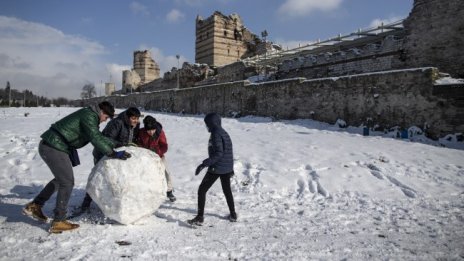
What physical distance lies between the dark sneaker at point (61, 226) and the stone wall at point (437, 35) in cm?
1405

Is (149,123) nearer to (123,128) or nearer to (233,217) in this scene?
(123,128)

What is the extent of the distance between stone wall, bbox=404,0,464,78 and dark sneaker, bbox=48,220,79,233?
553 inches

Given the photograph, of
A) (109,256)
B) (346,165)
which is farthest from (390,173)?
(109,256)

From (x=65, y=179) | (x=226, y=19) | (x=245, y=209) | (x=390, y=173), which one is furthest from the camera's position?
(x=226, y=19)

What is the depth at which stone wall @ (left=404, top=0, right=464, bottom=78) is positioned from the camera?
13133 millimetres

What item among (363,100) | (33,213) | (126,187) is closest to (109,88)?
(363,100)

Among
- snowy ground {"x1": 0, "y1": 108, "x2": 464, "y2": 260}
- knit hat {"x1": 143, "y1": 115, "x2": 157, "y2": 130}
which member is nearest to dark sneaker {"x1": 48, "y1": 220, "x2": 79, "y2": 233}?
snowy ground {"x1": 0, "y1": 108, "x2": 464, "y2": 260}

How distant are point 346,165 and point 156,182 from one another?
4.94 m

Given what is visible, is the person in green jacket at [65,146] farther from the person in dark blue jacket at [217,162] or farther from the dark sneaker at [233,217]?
the dark sneaker at [233,217]

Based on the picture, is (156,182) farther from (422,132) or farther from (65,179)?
(422,132)

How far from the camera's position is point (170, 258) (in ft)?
12.0

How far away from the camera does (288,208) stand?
572cm

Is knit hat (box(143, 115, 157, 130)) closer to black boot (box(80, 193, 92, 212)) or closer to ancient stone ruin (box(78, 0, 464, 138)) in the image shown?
black boot (box(80, 193, 92, 212))

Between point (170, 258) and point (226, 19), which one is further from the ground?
point (226, 19)
